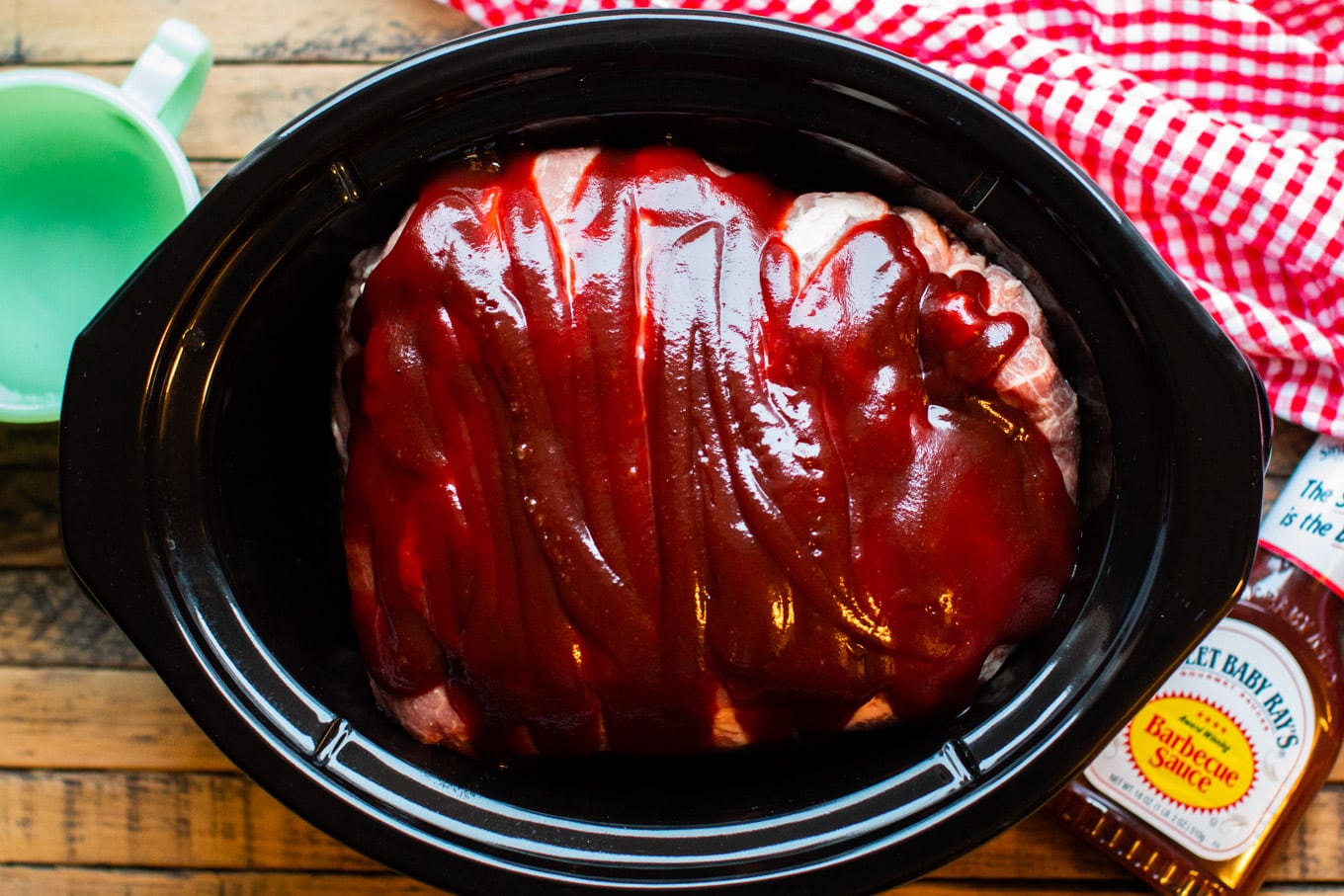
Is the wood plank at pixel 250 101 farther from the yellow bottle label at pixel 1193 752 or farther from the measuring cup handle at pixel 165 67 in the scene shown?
the yellow bottle label at pixel 1193 752

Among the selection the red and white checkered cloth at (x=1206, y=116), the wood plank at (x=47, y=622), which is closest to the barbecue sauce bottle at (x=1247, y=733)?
the red and white checkered cloth at (x=1206, y=116)

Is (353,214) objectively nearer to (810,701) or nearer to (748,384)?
(748,384)

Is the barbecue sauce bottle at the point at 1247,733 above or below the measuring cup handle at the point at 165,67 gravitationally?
below

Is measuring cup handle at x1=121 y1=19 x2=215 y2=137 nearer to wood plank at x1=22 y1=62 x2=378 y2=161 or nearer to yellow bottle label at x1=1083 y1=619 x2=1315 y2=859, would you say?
wood plank at x1=22 y1=62 x2=378 y2=161

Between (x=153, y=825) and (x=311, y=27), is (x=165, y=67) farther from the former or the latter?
(x=153, y=825)

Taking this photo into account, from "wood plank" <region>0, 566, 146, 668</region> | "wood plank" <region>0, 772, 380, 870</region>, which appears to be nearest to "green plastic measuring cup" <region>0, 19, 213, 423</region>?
"wood plank" <region>0, 566, 146, 668</region>

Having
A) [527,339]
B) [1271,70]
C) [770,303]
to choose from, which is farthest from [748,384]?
[1271,70]
